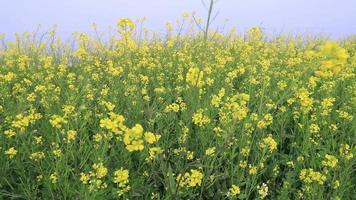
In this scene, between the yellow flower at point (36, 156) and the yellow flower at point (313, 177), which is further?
the yellow flower at point (36, 156)

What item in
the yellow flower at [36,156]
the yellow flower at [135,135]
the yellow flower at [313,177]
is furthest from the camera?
the yellow flower at [36,156]

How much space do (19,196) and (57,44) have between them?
5.94 metres

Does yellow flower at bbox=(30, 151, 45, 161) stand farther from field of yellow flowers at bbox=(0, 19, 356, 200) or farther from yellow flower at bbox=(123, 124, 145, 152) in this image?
yellow flower at bbox=(123, 124, 145, 152)

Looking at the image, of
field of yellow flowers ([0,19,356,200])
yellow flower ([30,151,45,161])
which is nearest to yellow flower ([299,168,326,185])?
field of yellow flowers ([0,19,356,200])

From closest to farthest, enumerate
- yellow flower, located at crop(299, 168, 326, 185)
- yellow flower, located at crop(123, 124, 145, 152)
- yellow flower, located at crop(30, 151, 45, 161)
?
yellow flower, located at crop(123, 124, 145, 152)
yellow flower, located at crop(299, 168, 326, 185)
yellow flower, located at crop(30, 151, 45, 161)

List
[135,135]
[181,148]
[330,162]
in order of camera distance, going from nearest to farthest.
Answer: [135,135] < [330,162] < [181,148]

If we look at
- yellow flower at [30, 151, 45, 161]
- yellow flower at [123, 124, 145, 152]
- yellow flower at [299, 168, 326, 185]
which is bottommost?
yellow flower at [299, 168, 326, 185]

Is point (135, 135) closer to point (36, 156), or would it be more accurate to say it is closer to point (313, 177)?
point (36, 156)

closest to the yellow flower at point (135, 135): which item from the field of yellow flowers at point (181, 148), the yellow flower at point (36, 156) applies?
the field of yellow flowers at point (181, 148)

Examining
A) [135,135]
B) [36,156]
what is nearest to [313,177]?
[135,135]

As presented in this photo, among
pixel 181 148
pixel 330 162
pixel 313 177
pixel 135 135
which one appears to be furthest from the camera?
pixel 181 148

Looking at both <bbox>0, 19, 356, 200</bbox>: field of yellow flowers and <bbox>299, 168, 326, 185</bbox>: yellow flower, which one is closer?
<bbox>0, 19, 356, 200</bbox>: field of yellow flowers

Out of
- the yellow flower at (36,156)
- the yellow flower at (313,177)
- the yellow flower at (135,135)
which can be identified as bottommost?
the yellow flower at (313,177)

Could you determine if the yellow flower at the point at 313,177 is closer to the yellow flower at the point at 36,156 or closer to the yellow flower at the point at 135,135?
the yellow flower at the point at 135,135
